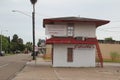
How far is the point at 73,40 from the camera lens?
4859cm

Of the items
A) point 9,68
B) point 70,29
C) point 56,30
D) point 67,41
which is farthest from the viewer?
point 70,29

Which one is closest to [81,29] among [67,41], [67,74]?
[67,41]

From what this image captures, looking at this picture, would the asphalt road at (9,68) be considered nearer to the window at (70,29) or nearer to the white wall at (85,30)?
the window at (70,29)

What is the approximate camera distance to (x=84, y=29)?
5019 cm

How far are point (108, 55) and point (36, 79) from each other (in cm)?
6827

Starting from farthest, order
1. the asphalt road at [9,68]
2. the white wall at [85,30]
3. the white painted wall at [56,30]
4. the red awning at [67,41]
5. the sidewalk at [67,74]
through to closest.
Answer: the white wall at [85,30] → the white painted wall at [56,30] → the red awning at [67,41] → the asphalt road at [9,68] → the sidewalk at [67,74]

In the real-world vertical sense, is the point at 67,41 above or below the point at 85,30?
below

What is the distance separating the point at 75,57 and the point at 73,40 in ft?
6.89

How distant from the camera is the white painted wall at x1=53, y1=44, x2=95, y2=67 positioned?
48.8 m

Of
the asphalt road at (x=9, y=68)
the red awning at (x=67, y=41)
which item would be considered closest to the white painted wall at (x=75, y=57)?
the red awning at (x=67, y=41)

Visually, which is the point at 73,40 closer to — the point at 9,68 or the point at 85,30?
the point at 85,30

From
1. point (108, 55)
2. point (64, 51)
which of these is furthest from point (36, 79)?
point (108, 55)

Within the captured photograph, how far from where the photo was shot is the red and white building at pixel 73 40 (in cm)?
4878

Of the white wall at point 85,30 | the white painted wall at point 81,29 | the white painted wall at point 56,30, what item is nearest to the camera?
the white painted wall at point 56,30
